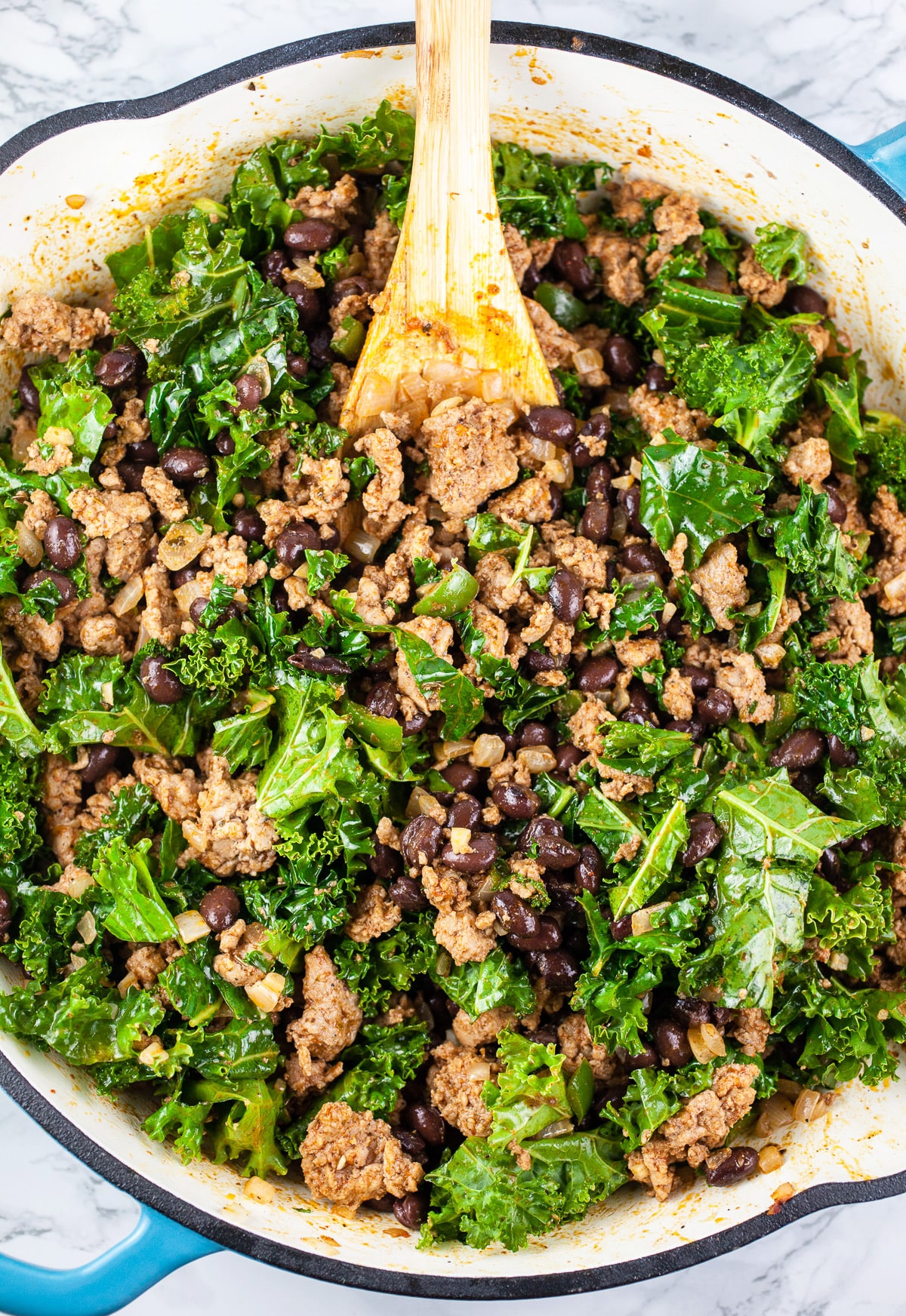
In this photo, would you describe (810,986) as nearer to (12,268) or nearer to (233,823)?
(233,823)

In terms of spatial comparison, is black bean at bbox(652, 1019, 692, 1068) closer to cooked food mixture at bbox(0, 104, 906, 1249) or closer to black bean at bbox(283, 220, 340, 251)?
cooked food mixture at bbox(0, 104, 906, 1249)

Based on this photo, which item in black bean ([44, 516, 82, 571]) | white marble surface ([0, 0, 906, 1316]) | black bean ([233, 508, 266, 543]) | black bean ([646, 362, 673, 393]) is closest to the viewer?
black bean ([44, 516, 82, 571])

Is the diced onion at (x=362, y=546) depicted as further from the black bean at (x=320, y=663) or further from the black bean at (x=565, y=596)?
the black bean at (x=565, y=596)

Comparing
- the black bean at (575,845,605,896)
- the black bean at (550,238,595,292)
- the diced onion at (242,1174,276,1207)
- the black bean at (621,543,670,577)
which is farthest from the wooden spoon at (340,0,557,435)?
the diced onion at (242,1174,276,1207)

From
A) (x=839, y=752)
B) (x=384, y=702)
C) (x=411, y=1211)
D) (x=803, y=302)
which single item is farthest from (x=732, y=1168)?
(x=803, y=302)

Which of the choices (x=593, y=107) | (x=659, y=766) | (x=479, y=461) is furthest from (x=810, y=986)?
(x=593, y=107)

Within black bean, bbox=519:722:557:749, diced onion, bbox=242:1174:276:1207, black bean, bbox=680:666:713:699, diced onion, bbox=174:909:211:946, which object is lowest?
diced onion, bbox=242:1174:276:1207

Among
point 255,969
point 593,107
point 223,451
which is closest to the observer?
point 255,969
